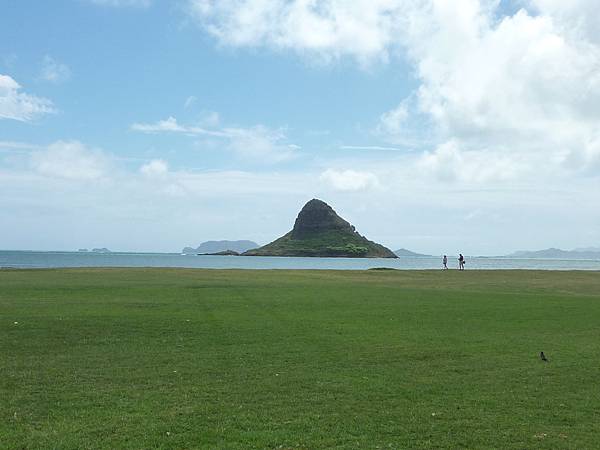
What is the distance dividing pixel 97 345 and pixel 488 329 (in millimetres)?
14817

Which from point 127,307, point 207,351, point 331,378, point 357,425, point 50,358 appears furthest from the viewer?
point 127,307

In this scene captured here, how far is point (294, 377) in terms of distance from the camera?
1496cm

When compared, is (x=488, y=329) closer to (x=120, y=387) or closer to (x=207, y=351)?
(x=207, y=351)

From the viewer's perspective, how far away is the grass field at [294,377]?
428 inches

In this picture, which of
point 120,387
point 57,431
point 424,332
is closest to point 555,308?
point 424,332

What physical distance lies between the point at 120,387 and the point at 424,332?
41.0ft

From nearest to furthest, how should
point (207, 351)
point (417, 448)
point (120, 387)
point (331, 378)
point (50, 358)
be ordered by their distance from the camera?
point (417, 448) < point (120, 387) < point (331, 378) < point (50, 358) < point (207, 351)

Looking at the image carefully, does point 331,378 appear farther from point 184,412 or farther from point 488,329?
point 488,329

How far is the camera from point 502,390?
14.0 metres

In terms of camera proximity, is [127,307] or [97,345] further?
[127,307]

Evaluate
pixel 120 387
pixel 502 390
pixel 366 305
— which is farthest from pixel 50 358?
pixel 366 305

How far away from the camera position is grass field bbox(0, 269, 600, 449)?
35.7ft

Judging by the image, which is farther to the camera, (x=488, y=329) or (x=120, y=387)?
(x=488, y=329)

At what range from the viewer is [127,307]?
2855 cm
